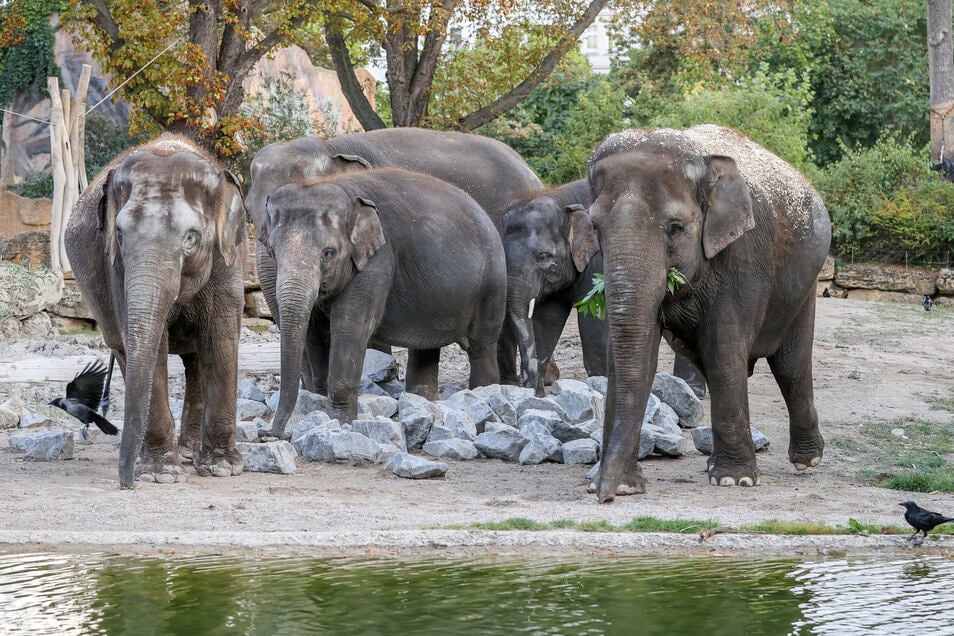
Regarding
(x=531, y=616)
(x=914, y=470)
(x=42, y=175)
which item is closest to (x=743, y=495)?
(x=914, y=470)

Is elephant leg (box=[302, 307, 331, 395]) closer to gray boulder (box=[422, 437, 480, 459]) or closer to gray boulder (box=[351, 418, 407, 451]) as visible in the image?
gray boulder (box=[351, 418, 407, 451])

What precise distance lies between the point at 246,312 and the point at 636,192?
441 inches

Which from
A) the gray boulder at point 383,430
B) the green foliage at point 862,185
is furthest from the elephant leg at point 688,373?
the green foliage at point 862,185

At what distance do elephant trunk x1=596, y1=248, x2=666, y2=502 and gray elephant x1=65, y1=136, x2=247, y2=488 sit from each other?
2.22 metres

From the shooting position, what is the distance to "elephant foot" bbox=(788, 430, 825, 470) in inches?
358

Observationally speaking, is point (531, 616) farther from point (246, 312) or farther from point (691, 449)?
point (246, 312)

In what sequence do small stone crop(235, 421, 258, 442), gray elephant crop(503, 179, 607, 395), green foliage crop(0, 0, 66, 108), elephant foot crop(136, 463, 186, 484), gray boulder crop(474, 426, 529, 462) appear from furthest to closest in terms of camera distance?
green foliage crop(0, 0, 66, 108), gray elephant crop(503, 179, 607, 395), small stone crop(235, 421, 258, 442), gray boulder crop(474, 426, 529, 462), elephant foot crop(136, 463, 186, 484)

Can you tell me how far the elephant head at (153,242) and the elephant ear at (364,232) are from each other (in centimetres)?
232

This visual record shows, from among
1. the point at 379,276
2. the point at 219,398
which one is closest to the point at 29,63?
the point at 379,276

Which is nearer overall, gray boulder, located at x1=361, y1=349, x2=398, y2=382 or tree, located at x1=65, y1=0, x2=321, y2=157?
gray boulder, located at x1=361, y1=349, x2=398, y2=382

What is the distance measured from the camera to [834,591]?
5.68m

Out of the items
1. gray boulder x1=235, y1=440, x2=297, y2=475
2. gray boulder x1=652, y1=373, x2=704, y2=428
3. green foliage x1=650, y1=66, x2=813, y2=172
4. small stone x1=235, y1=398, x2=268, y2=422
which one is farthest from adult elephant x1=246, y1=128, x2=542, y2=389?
green foliage x1=650, y1=66, x2=813, y2=172

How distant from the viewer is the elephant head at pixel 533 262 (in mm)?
12484

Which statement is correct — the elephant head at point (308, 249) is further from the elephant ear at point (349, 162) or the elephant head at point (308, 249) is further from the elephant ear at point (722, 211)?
the elephant ear at point (722, 211)
